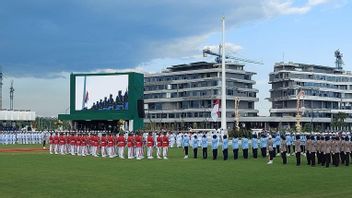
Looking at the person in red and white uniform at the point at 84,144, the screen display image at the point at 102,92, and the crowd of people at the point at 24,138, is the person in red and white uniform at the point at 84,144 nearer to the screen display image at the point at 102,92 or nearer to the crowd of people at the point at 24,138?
the crowd of people at the point at 24,138

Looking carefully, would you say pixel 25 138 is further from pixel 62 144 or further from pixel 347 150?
pixel 347 150

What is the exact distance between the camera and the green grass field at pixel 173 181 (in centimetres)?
1541

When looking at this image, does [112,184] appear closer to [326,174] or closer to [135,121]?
[326,174]

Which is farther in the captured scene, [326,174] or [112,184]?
[326,174]

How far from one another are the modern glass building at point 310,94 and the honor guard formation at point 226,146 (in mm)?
79434

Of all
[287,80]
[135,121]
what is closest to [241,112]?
[287,80]

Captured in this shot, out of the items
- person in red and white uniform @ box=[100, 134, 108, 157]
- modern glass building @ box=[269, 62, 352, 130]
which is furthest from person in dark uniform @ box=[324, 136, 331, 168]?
modern glass building @ box=[269, 62, 352, 130]

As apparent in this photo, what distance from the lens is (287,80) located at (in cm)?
11462

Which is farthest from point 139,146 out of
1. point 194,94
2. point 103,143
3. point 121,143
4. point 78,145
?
point 194,94

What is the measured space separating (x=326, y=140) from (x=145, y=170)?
938cm

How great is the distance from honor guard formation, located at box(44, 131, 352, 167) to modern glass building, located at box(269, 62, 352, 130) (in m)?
79.4

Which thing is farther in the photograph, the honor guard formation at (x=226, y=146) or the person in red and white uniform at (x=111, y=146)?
the person in red and white uniform at (x=111, y=146)

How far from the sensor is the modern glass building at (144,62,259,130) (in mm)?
116375

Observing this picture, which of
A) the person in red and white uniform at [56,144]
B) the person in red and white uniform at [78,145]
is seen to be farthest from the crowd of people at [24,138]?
the person in red and white uniform at [78,145]
